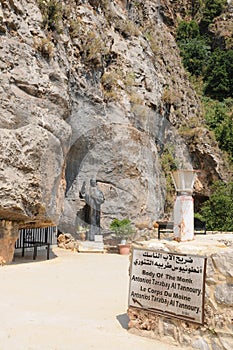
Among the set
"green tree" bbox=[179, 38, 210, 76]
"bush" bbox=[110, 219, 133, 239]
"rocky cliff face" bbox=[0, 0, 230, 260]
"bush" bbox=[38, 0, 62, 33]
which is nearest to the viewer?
"rocky cliff face" bbox=[0, 0, 230, 260]

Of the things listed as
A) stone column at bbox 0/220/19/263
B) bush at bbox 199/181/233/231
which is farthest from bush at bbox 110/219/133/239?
stone column at bbox 0/220/19/263

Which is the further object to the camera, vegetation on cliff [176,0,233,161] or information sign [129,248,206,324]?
vegetation on cliff [176,0,233,161]

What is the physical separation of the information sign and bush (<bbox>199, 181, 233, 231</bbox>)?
13.5 m

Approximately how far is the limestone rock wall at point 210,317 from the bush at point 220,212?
13.6 m

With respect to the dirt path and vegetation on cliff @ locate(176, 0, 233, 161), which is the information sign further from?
vegetation on cliff @ locate(176, 0, 233, 161)

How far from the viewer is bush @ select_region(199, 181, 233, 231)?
58.2ft

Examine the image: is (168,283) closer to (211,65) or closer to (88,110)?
(88,110)

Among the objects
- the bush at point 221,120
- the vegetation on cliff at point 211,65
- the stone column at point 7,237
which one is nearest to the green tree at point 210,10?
the vegetation on cliff at point 211,65

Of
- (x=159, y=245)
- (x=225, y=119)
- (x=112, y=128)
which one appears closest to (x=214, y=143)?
(x=225, y=119)

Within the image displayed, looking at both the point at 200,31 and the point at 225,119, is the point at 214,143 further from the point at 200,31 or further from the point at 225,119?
the point at 200,31

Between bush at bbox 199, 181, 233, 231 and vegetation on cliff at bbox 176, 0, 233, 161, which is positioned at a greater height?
vegetation on cliff at bbox 176, 0, 233, 161

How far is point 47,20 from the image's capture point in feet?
41.8

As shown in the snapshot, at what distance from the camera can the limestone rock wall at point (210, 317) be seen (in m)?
3.78

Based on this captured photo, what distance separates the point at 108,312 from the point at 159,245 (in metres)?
1.53
